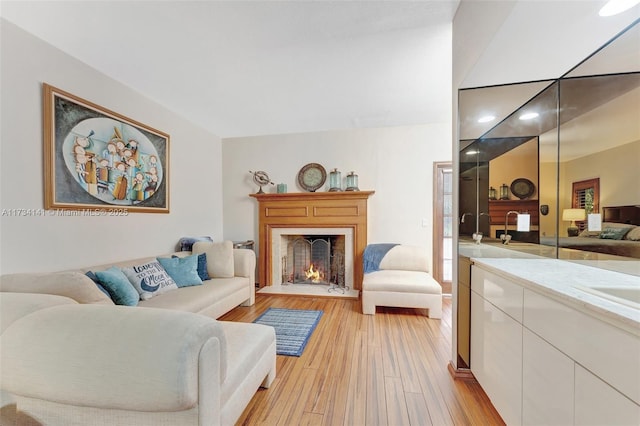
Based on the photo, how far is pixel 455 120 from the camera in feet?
5.91

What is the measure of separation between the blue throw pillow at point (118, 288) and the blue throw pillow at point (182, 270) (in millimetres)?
586

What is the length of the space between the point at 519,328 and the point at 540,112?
4.76 ft

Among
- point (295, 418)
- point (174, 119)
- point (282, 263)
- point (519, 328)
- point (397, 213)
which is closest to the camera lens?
point (519, 328)

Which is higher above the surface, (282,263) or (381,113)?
(381,113)

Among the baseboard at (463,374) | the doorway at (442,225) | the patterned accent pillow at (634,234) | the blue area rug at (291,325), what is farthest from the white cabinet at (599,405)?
the doorway at (442,225)

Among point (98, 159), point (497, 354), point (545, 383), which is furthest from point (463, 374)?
point (98, 159)

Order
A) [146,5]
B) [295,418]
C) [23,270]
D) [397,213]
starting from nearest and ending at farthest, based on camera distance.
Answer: [295,418] < [146,5] < [23,270] < [397,213]

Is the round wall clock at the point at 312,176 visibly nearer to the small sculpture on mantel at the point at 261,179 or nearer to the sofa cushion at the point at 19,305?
the small sculpture on mantel at the point at 261,179

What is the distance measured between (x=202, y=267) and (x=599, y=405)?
10.3 ft

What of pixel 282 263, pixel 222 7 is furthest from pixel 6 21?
pixel 282 263

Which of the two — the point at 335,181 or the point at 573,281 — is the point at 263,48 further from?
the point at 573,281

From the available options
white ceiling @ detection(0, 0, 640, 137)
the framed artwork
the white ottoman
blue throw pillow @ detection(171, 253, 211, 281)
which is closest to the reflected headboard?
white ceiling @ detection(0, 0, 640, 137)

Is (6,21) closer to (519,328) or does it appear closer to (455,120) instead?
(455,120)

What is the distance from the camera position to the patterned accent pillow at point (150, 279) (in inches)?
85.0
